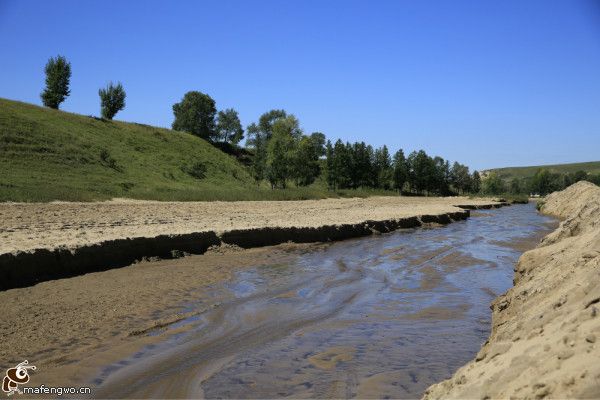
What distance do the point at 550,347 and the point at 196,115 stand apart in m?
93.4

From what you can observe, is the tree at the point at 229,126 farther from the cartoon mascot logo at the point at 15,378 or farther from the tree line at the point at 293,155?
the cartoon mascot logo at the point at 15,378

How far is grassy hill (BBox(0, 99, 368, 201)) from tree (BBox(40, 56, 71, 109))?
5233mm

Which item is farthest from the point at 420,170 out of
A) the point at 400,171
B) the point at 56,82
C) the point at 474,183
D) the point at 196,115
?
the point at 56,82

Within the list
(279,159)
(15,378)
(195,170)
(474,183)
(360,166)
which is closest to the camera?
(15,378)

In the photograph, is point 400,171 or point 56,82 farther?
point 400,171

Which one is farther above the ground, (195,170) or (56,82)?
(56,82)

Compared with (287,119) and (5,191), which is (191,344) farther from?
(287,119)

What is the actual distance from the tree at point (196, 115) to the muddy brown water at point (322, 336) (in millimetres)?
81317

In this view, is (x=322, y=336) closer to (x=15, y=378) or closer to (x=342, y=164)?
(x=15, y=378)

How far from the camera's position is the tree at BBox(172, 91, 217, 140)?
92.9 metres

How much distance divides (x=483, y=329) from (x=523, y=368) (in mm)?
5096

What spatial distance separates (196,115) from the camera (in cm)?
9344

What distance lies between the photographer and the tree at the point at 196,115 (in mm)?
92875

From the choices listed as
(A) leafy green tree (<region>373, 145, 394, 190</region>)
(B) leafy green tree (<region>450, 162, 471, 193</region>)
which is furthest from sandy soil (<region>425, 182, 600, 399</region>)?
(B) leafy green tree (<region>450, 162, 471, 193</region>)
